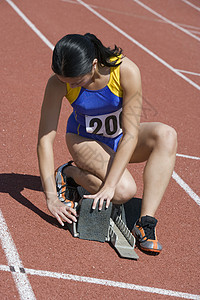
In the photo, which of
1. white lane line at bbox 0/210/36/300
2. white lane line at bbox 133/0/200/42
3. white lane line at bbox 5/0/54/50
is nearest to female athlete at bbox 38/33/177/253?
white lane line at bbox 0/210/36/300

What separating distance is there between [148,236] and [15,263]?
0.89 meters

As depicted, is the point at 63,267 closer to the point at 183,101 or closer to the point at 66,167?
the point at 66,167

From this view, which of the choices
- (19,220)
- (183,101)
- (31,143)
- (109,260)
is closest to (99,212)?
(109,260)

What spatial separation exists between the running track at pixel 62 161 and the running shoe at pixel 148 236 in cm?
6

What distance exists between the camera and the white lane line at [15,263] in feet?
8.41

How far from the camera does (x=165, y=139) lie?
3.28 metres

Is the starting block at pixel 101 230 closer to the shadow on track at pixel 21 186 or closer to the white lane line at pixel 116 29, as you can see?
the shadow on track at pixel 21 186

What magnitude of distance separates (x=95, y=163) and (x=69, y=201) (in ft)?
1.12

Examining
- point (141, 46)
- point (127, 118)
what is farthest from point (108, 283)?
point (141, 46)

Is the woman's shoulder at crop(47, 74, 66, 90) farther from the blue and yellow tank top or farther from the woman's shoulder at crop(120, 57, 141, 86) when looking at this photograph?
the woman's shoulder at crop(120, 57, 141, 86)

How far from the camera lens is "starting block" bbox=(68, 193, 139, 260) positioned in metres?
3.06

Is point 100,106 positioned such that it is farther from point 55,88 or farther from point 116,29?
point 116,29

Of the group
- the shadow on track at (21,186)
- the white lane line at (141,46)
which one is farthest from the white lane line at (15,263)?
Answer: the white lane line at (141,46)


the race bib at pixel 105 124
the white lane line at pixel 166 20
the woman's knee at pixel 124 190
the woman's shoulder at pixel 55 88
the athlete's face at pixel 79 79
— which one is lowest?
the white lane line at pixel 166 20
